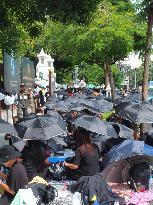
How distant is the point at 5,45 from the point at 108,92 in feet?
59.1

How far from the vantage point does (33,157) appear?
9.52 m

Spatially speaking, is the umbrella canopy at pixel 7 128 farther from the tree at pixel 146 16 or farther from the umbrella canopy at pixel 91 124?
the tree at pixel 146 16

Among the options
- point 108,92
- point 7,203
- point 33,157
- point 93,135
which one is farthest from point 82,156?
point 108,92

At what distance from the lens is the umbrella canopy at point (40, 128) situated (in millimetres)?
10438

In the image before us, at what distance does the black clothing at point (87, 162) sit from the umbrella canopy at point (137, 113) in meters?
3.69

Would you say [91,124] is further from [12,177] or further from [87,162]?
[12,177]

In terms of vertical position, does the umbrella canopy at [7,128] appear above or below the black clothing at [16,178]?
above

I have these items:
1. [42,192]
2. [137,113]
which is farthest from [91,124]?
[42,192]

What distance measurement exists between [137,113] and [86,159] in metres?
4.10

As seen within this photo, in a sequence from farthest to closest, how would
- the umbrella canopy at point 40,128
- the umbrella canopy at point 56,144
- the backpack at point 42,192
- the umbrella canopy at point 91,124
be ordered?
the umbrella canopy at point 56,144
the umbrella canopy at point 91,124
the umbrella canopy at point 40,128
the backpack at point 42,192

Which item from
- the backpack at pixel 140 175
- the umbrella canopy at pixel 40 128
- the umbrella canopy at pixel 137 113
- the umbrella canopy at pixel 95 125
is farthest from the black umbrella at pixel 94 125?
the backpack at pixel 140 175

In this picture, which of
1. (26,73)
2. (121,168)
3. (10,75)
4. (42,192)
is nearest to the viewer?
(42,192)

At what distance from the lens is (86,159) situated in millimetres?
9422

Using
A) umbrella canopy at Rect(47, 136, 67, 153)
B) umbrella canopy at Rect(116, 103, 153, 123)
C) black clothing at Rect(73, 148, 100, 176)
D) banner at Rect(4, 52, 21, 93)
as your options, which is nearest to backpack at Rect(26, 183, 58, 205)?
black clothing at Rect(73, 148, 100, 176)
